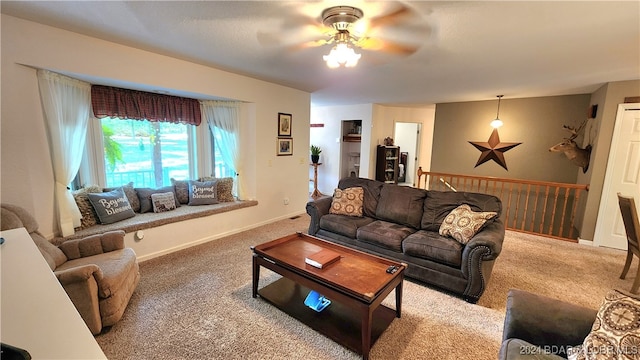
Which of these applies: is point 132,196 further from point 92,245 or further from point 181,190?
point 92,245

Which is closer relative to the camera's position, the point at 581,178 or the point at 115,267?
the point at 115,267

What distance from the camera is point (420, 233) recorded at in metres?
2.96

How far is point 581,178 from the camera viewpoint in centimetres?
445

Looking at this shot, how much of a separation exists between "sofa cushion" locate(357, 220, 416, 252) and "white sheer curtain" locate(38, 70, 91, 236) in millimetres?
3021

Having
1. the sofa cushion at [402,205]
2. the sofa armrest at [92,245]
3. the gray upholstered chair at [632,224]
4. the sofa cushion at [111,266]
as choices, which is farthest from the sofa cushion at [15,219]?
the gray upholstered chair at [632,224]

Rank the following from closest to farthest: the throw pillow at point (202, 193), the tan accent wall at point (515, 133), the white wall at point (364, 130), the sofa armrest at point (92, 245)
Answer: the sofa armrest at point (92, 245) → the throw pillow at point (202, 193) → the tan accent wall at point (515, 133) → the white wall at point (364, 130)

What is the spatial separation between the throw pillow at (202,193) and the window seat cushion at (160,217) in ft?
0.26

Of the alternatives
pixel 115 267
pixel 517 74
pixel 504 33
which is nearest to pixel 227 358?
pixel 115 267

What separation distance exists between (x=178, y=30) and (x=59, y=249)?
81.8 inches

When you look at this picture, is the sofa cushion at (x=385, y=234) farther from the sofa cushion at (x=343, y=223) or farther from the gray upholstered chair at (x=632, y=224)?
the gray upholstered chair at (x=632, y=224)

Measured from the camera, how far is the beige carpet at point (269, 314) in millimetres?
1865

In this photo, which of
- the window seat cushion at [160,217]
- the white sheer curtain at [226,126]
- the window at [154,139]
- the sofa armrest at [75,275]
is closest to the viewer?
the sofa armrest at [75,275]

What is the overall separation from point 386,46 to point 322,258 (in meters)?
2.00

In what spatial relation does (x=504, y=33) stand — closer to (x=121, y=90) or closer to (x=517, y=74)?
(x=517, y=74)
